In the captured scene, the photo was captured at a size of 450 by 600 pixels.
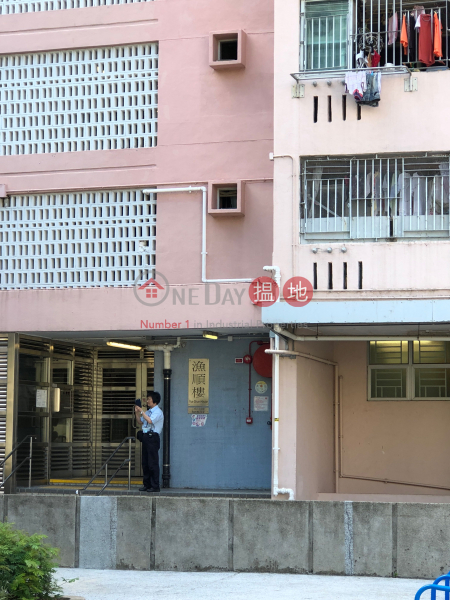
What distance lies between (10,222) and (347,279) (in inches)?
258

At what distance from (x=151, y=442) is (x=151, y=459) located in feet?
1.03

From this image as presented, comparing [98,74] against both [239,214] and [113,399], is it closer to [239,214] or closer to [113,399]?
[239,214]

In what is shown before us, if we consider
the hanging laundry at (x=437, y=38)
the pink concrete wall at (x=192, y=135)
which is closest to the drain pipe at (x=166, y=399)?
the pink concrete wall at (x=192, y=135)

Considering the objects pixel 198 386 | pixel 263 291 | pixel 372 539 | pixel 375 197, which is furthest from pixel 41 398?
pixel 372 539

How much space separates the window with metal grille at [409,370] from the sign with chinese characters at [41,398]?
6.33 metres

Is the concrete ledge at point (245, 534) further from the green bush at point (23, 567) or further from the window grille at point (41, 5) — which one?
the window grille at point (41, 5)

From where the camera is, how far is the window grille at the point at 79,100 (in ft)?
51.3

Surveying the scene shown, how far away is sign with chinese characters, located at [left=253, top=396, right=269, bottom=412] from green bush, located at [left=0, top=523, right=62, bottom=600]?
778 centimetres

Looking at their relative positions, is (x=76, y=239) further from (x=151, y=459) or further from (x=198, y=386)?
(x=151, y=459)

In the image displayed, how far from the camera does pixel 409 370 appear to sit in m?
16.6

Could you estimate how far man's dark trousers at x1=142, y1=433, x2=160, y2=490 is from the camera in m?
14.8

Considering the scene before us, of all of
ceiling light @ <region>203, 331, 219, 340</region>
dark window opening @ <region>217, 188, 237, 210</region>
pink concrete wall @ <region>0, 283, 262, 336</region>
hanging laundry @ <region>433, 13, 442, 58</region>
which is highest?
hanging laundry @ <region>433, 13, 442, 58</region>

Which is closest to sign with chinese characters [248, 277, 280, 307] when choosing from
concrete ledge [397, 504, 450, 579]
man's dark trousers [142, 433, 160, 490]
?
man's dark trousers [142, 433, 160, 490]

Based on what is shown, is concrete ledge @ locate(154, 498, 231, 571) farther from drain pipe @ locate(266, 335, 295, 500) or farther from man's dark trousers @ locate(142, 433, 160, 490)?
man's dark trousers @ locate(142, 433, 160, 490)
